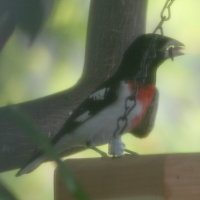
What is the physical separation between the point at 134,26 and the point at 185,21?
1.12 feet

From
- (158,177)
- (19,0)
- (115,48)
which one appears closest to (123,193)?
(158,177)

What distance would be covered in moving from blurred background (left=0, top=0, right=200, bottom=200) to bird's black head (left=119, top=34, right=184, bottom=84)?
366mm

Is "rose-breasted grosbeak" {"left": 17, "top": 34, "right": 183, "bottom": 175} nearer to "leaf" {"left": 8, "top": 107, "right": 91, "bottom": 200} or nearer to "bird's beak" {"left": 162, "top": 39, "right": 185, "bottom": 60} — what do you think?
"bird's beak" {"left": 162, "top": 39, "right": 185, "bottom": 60}

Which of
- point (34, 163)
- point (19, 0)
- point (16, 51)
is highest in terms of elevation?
point (19, 0)

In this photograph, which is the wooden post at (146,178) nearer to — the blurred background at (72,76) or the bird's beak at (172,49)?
the bird's beak at (172,49)

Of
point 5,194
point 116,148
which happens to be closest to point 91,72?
point 116,148

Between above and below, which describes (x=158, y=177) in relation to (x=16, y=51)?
below

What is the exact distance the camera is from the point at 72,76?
1.75 metres

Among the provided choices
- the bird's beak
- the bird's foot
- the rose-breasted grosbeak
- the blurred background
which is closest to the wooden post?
the bird's foot

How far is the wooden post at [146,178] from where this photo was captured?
89cm

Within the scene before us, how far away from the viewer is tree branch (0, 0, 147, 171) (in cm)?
148

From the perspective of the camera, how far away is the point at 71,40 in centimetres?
182

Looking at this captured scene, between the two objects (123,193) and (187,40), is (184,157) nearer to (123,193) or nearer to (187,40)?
(123,193)

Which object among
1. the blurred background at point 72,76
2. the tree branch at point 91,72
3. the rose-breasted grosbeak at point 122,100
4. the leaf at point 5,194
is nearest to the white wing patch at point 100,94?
the rose-breasted grosbeak at point 122,100
